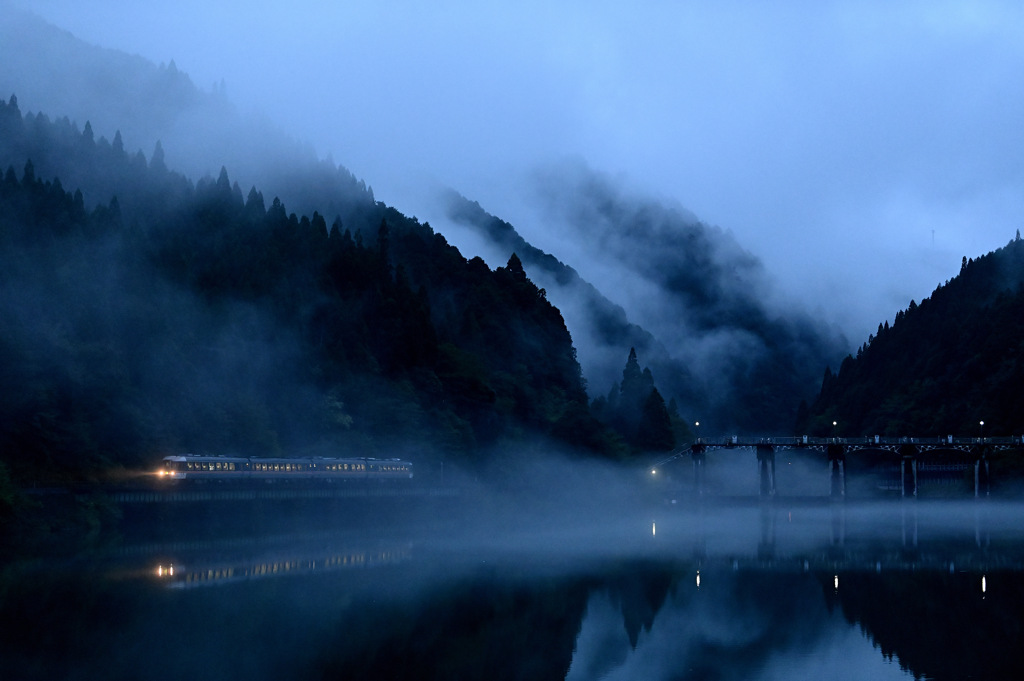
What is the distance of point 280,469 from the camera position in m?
92.8

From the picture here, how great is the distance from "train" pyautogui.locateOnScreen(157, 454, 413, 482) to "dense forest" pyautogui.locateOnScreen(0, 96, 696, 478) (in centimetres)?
248

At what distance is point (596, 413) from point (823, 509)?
1829 inches

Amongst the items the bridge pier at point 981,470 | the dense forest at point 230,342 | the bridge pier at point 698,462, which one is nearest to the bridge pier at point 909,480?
the bridge pier at point 981,470

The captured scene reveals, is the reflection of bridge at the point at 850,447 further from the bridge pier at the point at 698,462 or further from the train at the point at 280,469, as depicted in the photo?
the train at the point at 280,469

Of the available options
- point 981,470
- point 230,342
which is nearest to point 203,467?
point 230,342

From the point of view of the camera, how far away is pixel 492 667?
3284cm

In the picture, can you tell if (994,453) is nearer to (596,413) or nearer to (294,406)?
(596,413)

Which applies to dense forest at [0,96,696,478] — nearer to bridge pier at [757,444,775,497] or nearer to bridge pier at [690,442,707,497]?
bridge pier at [690,442,707,497]

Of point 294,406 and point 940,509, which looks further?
point 940,509

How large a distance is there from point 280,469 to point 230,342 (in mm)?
14089

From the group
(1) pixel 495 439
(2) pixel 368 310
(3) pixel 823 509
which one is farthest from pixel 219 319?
(3) pixel 823 509

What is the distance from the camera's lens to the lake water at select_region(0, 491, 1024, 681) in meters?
32.4

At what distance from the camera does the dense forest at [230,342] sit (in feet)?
250

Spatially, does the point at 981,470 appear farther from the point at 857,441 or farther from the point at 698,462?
the point at 698,462
